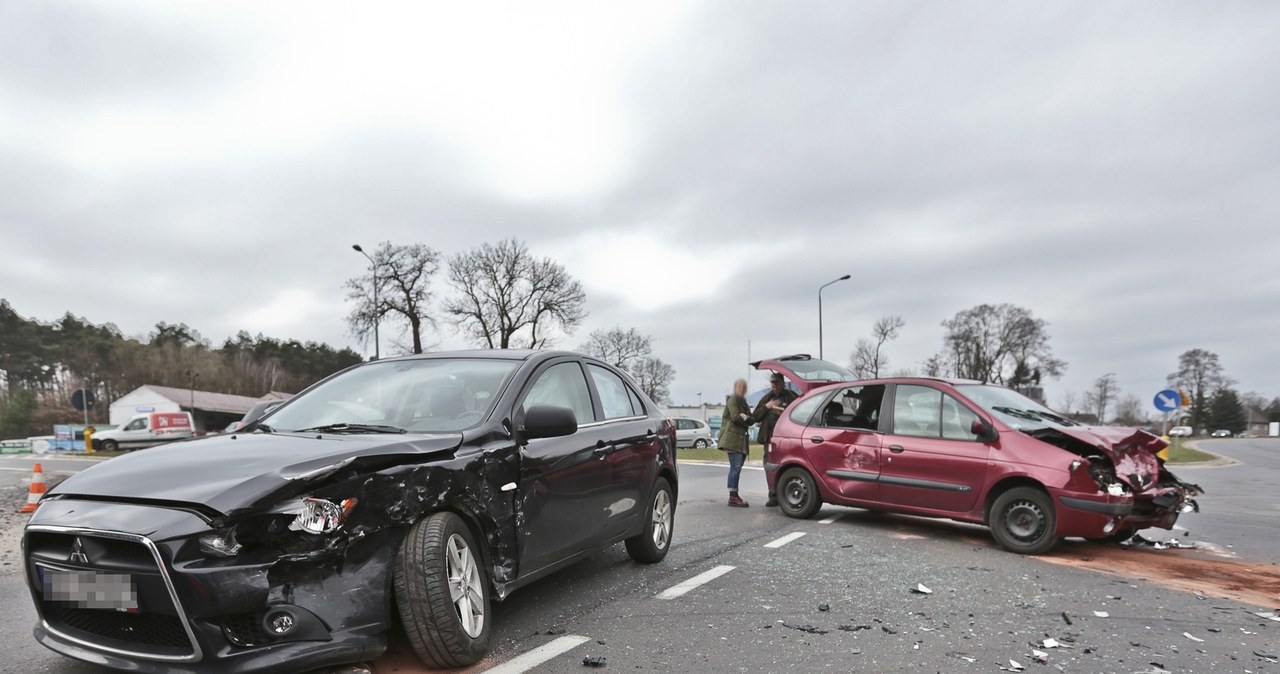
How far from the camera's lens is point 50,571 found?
113 inches

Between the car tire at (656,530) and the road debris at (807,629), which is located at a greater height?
the car tire at (656,530)

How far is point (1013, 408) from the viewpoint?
7180mm

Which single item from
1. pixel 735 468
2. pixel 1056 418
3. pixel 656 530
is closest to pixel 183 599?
pixel 656 530

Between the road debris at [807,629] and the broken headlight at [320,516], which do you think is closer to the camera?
the broken headlight at [320,516]

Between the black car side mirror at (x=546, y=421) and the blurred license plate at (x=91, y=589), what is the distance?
1820 mm

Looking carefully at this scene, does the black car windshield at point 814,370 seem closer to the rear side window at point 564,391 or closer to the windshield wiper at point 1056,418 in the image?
the windshield wiper at point 1056,418

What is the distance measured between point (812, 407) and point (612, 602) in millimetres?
4480

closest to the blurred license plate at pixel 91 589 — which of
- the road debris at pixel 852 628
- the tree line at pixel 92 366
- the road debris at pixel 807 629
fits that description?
the road debris at pixel 807 629

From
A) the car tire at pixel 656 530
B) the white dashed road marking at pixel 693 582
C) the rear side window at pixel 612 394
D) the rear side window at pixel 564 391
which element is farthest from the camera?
the car tire at pixel 656 530

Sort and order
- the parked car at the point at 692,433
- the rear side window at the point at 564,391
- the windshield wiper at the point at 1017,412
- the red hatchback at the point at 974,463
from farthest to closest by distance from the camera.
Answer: the parked car at the point at 692,433 < the windshield wiper at the point at 1017,412 < the red hatchback at the point at 974,463 < the rear side window at the point at 564,391

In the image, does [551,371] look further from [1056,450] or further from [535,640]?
[1056,450]

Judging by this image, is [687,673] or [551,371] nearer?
[687,673]

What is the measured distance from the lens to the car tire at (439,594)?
3.16 m

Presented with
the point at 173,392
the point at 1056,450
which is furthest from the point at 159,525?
the point at 173,392
